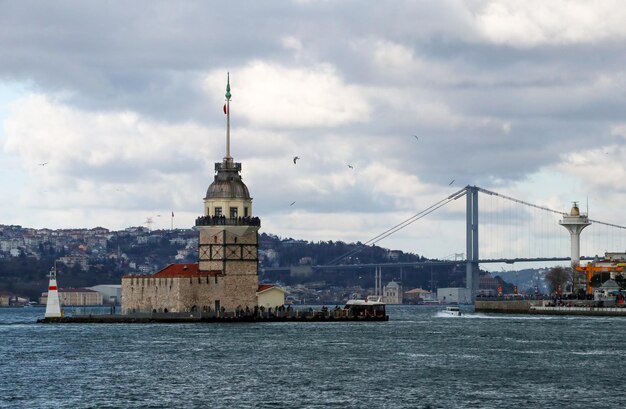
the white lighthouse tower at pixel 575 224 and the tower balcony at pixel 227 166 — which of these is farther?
the white lighthouse tower at pixel 575 224

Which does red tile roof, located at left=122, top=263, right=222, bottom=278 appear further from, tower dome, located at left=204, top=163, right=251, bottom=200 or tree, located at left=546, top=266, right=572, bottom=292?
tree, located at left=546, top=266, right=572, bottom=292

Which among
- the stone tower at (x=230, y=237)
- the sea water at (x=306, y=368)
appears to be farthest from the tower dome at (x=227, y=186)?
the sea water at (x=306, y=368)

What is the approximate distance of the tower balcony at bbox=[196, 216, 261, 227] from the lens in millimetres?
92375

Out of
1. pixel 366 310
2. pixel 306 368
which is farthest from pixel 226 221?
pixel 306 368

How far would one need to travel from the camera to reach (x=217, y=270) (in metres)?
92.2

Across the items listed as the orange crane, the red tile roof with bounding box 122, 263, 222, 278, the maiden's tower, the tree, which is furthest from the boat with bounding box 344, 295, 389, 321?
the tree

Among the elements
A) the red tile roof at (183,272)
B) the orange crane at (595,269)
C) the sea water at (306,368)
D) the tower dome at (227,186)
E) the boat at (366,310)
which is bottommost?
the sea water at (306,368)

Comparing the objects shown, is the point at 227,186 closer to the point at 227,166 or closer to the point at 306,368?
the point at 227,166

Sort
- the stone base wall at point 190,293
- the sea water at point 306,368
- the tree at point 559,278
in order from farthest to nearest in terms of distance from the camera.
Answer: the tree at point 559,278 < the stone base wall at point 190,293 < the sea water at point 306,368

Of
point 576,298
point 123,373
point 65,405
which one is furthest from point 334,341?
point 576,298

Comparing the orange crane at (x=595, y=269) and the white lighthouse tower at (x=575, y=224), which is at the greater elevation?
the white lighthouse tower at (x=575, y=224)

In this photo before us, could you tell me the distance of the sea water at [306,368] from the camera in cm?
4775

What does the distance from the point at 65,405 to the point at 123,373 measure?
400 inches

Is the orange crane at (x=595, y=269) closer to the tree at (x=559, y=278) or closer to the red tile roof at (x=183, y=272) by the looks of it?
the tree at (x=559, y=278)
